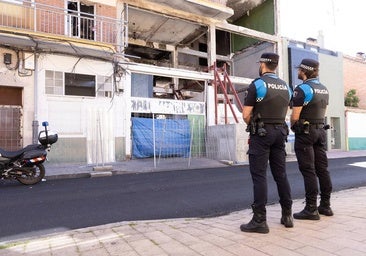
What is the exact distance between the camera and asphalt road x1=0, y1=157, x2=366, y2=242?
465 cm

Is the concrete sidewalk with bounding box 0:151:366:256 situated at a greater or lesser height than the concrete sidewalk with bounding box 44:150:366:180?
greater

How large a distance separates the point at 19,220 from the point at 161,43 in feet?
53.9

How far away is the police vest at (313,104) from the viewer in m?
4.08

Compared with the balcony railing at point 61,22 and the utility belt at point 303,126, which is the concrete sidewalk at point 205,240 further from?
the balcony railing at point 61,22

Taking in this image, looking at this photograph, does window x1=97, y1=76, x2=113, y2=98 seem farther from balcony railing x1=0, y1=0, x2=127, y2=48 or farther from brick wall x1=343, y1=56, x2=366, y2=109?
brick wall x1=343, y1=56, x2=366, y2=109

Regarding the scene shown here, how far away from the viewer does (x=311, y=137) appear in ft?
13.3

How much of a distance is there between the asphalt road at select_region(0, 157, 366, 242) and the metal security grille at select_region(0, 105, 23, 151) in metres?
3.54

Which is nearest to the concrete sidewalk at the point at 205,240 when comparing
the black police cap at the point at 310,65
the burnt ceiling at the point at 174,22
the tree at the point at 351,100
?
the black police cap at the point at 310,65

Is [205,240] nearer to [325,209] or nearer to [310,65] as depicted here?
[325,209]

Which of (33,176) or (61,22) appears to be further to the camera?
(61,22)

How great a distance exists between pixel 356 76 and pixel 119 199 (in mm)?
30332

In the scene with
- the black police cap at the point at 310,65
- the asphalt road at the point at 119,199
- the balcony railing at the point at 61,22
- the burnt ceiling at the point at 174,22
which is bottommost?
the asphalt road at the point at 119,199

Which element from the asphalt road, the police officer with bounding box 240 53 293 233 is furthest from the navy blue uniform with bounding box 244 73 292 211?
the asphalt road

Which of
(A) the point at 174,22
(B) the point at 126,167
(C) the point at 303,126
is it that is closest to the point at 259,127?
(C) the point at 303,126
